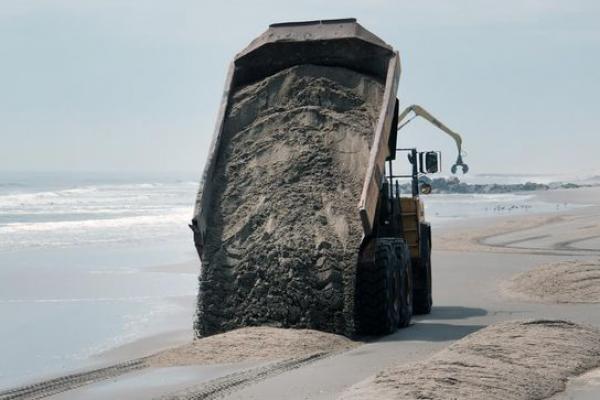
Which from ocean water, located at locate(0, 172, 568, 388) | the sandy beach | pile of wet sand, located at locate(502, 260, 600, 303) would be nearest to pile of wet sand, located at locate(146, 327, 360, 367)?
the sandy beach

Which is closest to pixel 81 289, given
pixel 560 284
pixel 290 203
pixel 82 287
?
pixel 82 287

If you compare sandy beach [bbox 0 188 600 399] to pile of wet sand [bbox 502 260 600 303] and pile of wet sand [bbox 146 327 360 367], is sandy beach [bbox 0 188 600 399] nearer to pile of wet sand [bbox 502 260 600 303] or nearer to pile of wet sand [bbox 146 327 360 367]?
pile of wet sand [bbox 146 327 360 367]

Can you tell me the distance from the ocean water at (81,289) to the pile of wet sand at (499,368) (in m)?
4.48

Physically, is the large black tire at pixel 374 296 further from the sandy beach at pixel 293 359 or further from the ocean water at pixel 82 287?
the ocean water at pixel 82 287

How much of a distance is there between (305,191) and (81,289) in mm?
8163

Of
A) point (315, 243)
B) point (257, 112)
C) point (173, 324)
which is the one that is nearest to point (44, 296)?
point (173, 324)

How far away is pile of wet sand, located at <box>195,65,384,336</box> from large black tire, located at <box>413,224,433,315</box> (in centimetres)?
332

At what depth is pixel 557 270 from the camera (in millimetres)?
20719

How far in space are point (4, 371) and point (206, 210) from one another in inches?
124

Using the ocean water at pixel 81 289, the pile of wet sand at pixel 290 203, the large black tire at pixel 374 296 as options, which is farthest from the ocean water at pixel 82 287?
the large black tire at pixel 374 296

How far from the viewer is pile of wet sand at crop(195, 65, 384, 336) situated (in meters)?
13.5

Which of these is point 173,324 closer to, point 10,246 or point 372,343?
point 372,343

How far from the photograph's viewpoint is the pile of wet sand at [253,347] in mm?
11930

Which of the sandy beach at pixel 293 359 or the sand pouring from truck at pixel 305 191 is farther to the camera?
the sand pouring from truck at pixel 305 191
